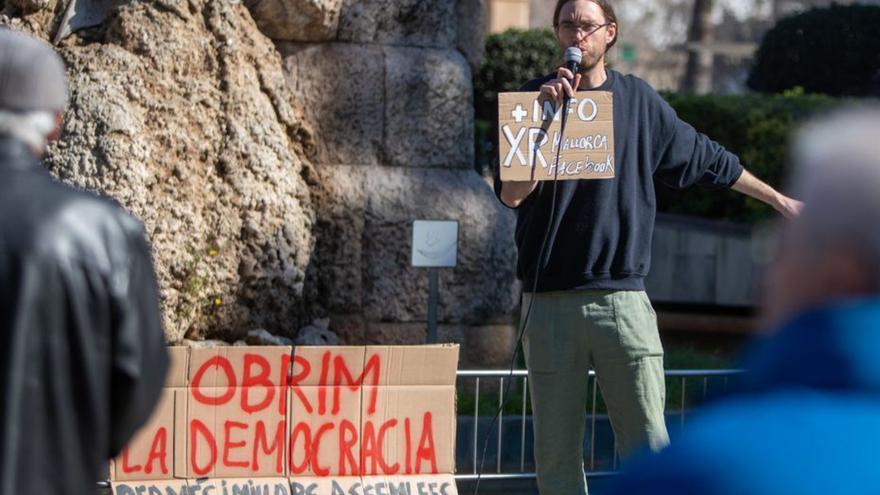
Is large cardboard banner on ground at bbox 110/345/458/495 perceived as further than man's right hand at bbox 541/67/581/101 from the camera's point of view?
Yes

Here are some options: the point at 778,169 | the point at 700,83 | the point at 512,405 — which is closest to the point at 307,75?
the point at 512,405

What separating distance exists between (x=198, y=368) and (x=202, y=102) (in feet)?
7.94

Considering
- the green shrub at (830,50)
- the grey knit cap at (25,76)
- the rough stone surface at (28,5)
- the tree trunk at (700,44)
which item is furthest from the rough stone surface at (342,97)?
the tree trunk at (700,44)

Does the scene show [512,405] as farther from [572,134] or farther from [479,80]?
[479,80]

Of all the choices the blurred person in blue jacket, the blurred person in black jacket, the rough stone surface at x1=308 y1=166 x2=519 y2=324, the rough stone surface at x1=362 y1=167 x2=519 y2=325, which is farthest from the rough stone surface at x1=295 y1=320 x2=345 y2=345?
the blurred person in blue jacket

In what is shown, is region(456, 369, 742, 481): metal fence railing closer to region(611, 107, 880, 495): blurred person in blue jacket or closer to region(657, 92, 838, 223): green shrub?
region(611, 107, 880, 495): blurred person in blue jacket

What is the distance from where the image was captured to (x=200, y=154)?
7355 mm

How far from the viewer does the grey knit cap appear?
277 cm

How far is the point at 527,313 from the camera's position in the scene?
498 centimetres

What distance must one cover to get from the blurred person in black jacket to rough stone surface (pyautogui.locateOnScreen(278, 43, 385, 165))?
5089 millimetres

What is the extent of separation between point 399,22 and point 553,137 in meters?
3.20

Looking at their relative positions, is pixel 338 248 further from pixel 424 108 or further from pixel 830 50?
pixel 830 50

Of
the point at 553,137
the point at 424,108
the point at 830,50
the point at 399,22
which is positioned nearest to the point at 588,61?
the point at 553,137

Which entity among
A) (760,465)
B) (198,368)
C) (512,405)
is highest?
(760,465)
